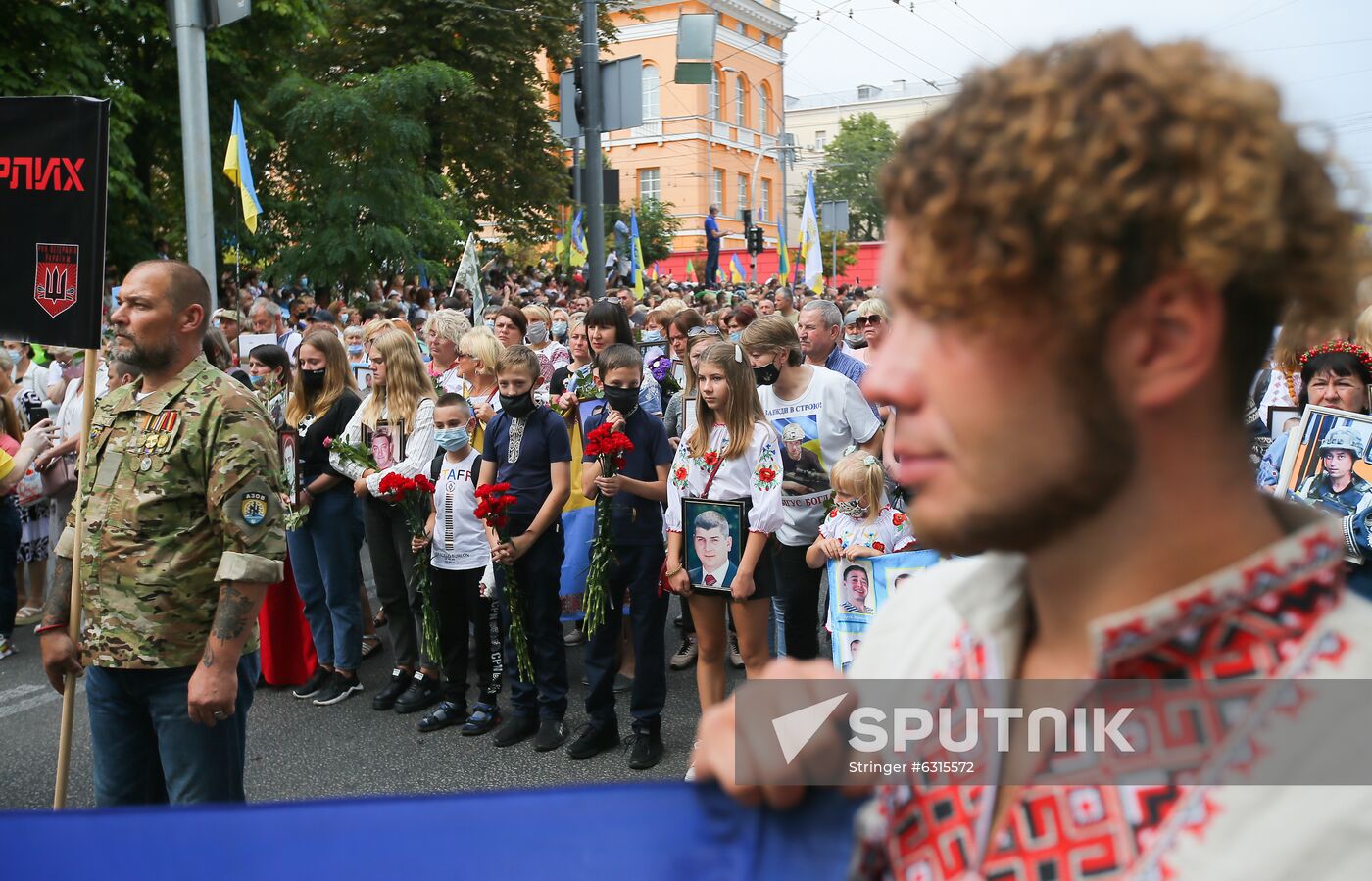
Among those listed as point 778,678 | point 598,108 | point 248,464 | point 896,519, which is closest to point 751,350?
point 896,519

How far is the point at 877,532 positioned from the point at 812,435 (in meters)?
1.01

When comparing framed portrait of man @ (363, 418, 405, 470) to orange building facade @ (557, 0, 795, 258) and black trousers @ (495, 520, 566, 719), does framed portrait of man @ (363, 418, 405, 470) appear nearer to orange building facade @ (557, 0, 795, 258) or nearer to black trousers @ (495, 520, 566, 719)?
black trousers @ (495, 520, 566, 719)

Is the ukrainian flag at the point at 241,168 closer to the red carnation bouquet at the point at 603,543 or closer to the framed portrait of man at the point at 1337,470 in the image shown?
the red carnation bouquet at the point at 603,543

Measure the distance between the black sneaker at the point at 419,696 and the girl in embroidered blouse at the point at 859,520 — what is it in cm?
241

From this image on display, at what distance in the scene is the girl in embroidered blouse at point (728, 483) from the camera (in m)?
5.07

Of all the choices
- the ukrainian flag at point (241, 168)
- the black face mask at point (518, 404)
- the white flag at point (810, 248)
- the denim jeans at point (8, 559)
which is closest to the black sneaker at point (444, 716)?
the black face mask at point (518, 404)

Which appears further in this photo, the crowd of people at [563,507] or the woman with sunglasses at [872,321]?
the woman with sunglasses at [872,321]

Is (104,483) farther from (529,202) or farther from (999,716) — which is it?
(529,202)

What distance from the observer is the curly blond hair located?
0.83 metres

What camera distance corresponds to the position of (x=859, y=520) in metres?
4.95

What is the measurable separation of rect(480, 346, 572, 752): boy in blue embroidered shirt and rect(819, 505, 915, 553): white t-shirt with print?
4.55 feet

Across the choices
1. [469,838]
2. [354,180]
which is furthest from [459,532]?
[354,180]

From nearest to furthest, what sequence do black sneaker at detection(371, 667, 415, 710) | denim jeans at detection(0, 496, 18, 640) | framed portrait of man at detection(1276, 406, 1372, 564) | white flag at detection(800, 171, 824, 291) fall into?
framed portrait of man at detection(1276, 406, 1372, 564)
black sneaker at detection(371, 667, 415, 710)
denim jeans at detection(0, 496, 18, 640)
white flag at detection(800, 171, 824, 291)

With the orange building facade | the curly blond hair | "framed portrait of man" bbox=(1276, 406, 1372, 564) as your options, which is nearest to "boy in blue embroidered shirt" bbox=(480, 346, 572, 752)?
"framed portrait of man" bbox=(1276, 406, 1372, 564)
